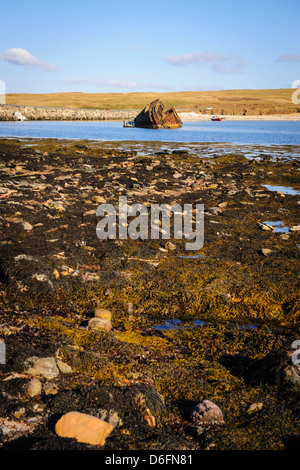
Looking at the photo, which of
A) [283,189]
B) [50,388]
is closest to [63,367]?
[50,388]

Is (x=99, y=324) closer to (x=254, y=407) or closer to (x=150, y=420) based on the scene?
(x=150, y=420)

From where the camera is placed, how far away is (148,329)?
5.17m

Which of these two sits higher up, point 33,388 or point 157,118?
point 157,118

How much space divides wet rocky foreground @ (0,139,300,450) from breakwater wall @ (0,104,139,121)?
6297cm

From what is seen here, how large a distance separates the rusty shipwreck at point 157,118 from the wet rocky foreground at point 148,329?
45369mm

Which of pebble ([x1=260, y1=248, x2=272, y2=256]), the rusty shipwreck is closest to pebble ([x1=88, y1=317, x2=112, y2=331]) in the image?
pebble ([x1=260, y1=248, x2=272, y2=256])

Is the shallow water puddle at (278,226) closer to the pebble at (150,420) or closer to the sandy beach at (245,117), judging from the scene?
the pebble at (150,420)

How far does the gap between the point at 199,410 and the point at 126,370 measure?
1025mm

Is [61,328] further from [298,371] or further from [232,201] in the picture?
[232,201]

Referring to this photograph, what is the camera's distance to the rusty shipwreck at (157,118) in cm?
5341

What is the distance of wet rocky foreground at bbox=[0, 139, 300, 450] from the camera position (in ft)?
10.4

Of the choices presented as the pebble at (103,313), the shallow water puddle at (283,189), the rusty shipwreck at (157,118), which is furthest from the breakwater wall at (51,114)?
the pebble at (103,313)

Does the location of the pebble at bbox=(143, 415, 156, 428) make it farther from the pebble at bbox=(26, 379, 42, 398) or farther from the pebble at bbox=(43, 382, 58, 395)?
the pebble at bbox=(26, 379, 42, 398)

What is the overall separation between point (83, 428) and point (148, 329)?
7.78 ft
